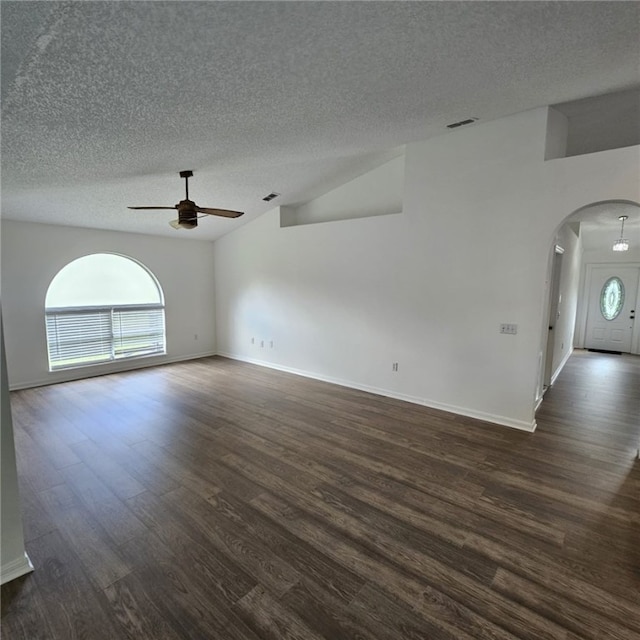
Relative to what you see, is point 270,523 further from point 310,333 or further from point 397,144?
point 397,144

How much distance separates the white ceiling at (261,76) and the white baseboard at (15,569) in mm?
2752

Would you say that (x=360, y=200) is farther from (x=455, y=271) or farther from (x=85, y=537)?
(x=85, y=537)

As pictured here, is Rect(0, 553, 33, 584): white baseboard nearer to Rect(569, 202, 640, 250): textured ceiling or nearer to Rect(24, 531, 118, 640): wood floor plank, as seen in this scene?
Rect(24, 531, 118, 640): wood floor plank

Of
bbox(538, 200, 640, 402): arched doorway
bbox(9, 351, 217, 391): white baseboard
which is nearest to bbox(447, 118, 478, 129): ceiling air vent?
bbox(538, 200, 640, 402): arched doorway

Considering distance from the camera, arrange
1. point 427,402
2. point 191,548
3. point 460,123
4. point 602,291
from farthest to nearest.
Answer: point 602,291
point 427,402
point 460,123
point 191,548

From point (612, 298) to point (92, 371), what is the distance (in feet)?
37.2

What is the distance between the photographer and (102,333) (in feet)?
19.1

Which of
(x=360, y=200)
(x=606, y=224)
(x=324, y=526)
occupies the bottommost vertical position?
(x=324, y=526)

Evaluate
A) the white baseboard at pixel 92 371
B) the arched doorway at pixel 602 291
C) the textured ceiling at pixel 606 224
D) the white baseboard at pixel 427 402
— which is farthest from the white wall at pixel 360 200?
the arched doorway at pixel 602 291

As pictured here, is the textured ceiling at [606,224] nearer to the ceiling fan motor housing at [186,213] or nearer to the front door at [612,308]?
the front door at [612,308]

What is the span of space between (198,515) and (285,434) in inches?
52.6

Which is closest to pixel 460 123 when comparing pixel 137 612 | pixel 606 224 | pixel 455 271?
pixel 455 271

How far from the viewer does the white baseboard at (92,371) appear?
5039 mm

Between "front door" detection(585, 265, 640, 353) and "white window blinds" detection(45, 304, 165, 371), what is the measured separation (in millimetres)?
10138
